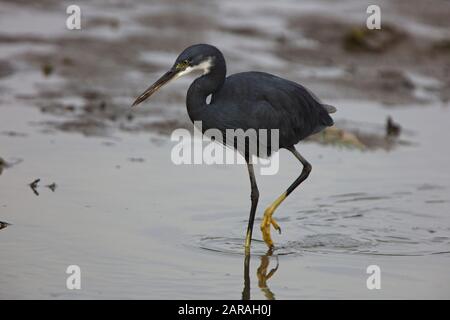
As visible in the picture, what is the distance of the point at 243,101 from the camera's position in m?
6.91

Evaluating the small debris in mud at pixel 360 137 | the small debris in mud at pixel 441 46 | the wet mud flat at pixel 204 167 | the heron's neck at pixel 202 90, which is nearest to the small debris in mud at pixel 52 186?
the wet mud flat at pixel 204 167

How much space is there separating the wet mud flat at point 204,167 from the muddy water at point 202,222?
0.06 feet

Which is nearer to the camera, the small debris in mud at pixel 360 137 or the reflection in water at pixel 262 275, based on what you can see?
the reflection in water at pixel 262 275

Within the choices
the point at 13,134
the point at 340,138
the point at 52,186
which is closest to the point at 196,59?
the point at 52,186

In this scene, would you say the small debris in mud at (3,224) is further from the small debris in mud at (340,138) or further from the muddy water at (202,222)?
the small debris in mud at (340,138)

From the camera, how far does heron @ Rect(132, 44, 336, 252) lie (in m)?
6.80

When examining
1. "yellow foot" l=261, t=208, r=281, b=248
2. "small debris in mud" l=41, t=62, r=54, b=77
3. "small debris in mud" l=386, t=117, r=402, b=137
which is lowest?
"yellow foot" l=261, t=208, r=281, b=248

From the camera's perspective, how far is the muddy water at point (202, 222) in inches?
249

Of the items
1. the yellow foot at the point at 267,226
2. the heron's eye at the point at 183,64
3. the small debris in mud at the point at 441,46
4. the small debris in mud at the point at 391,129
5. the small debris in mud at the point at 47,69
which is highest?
the small debris in mud at the point at 441,46

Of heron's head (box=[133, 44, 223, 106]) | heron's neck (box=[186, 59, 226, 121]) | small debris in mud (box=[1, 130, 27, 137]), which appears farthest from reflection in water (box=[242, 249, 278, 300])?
small debris in mud (box=[1, 130, 27, 137])

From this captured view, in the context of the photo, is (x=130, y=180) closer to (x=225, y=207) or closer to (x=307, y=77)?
(x=225, y=207)

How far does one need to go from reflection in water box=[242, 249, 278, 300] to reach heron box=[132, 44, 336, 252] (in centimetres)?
15

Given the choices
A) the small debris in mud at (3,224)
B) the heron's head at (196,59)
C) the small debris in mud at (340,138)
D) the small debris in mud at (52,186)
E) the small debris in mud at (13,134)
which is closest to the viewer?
the heron's head at (196,59)

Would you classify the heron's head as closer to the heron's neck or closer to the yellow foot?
the heron's neck
